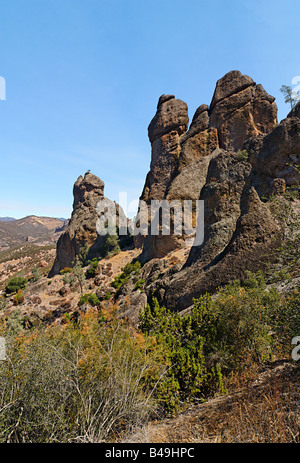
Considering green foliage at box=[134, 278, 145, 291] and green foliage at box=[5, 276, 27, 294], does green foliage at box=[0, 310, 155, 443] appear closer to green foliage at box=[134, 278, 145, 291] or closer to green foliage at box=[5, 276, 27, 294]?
green foliage at box=[134, 278, 145, 291]

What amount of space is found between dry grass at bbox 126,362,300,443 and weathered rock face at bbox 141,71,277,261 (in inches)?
938

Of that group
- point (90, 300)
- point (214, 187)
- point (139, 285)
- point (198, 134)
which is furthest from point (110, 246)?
point (214, 187)

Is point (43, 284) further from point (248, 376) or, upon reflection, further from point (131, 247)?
point (248, 376)

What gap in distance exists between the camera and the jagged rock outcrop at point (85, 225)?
49562 millimetres

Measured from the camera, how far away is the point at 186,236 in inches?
1179

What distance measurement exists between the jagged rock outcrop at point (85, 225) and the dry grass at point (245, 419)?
42490 mm

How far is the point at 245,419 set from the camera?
15.5 ft

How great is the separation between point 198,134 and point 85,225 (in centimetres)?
2900

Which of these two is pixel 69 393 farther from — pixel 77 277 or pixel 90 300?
pixel 77 277

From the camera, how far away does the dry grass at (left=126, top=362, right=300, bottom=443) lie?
4211 mm

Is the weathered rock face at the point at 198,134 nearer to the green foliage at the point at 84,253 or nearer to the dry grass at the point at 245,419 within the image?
the green foliage at the point at 84,253

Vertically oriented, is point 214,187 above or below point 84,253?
above

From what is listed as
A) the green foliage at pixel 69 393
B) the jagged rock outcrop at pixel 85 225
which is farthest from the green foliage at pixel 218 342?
the jagged rock outcrop at pixel 85 225
